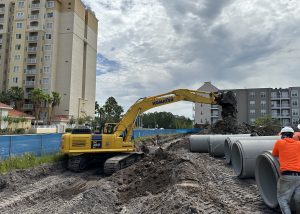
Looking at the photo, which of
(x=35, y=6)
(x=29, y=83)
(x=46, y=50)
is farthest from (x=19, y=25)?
(x=29, y=83)

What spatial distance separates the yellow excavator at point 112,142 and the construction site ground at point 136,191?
2.09ft

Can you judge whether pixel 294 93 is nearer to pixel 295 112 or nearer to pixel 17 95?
pixel 295 112

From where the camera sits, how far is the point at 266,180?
729cm

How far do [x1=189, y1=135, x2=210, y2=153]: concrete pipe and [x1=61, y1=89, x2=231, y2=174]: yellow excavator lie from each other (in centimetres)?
340

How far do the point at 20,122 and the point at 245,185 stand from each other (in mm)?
53808

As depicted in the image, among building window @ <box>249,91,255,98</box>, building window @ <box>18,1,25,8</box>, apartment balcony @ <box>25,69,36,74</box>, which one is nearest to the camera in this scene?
apartment balcony @ <box>25,69,36,74</box>

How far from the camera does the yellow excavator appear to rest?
13.8 meters

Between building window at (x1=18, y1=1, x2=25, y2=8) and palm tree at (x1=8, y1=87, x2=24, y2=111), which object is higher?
building window at (x1=18, y1=1, x2=25, y2=8)

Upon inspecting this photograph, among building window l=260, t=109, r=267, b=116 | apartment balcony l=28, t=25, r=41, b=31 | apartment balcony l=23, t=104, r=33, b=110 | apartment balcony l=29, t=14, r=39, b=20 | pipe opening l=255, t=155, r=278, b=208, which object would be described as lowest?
pipe opening l=255, t=155, r=278, b=208

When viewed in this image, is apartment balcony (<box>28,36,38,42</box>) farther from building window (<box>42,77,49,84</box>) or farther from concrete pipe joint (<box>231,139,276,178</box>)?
concrete pipe joint (<box>231,139,276,178</box>)

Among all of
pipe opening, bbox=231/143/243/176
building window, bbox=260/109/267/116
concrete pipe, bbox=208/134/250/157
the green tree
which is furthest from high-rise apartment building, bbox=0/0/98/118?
pipe opening, bbox=231/143/243/176

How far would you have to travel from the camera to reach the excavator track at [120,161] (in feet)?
42.6

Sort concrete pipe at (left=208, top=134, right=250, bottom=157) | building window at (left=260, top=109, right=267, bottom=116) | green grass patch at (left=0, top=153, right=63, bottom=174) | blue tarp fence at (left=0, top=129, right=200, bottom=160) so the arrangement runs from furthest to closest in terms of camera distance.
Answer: building window at (left=260, top=109, right=267, bottom=116), concrete pipe at (left=208, top=134, right=250, bottom=157), blue tarp fence at (left=0, top=129, right=200, bottom=160), green grass patch at (left=0, top=153, right=63, bottom=174)

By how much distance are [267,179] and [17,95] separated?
68227 millimetres
